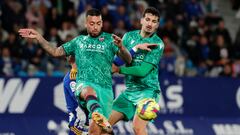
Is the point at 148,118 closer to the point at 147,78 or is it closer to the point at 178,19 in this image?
the point at 147,78

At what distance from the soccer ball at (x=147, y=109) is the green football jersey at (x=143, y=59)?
0.27 meters

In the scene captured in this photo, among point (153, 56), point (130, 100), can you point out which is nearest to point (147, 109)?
point (130, 100)

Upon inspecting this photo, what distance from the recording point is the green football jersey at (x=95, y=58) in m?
10.9

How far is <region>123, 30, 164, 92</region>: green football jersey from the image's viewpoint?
1145cm

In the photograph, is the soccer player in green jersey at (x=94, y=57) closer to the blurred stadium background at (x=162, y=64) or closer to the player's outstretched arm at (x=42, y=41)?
the player's outstretched arm at (x=42, y=41)

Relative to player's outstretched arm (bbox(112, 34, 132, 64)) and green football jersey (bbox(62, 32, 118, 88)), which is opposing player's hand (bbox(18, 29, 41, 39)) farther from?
player's outstretched arm (bbox(112, 34, 132, 64))

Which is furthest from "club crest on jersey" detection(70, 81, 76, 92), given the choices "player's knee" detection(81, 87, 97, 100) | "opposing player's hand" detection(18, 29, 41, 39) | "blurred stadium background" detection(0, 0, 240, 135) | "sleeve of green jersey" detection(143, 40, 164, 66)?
"blurred stadium background" detection(0, 0, 240, 135)

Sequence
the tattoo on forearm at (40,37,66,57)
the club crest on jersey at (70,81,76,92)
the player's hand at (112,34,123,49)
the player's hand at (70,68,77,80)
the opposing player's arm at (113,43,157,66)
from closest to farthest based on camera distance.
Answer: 1. the player's hand at (112,34,123,49)
2. the tattoo on forearm at (40,37,66,57)
3. the opposing player's arm at (113,43,157,66)
4. the club crest on jersey at (70,81,76,92)
5. the player's hand at (70,68,77,80)

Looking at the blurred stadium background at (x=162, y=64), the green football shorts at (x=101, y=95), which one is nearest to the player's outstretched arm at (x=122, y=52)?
the green football shorts at (x=101, y=95)

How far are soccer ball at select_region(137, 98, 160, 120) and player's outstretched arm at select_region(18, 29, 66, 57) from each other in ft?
4.19

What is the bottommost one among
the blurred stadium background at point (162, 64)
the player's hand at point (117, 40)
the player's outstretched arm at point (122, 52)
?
the blurred stadium background at point (162, 64)

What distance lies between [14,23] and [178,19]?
14.9 feet

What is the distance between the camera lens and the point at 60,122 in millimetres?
15102

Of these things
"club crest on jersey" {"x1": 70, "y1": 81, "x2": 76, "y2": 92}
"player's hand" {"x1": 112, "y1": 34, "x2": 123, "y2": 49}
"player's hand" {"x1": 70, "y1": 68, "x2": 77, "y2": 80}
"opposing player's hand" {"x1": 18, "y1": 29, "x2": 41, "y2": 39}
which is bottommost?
"club crest on jersey" {"x1": 70, "y1": 81, "x2": 76, "y2": 92}
